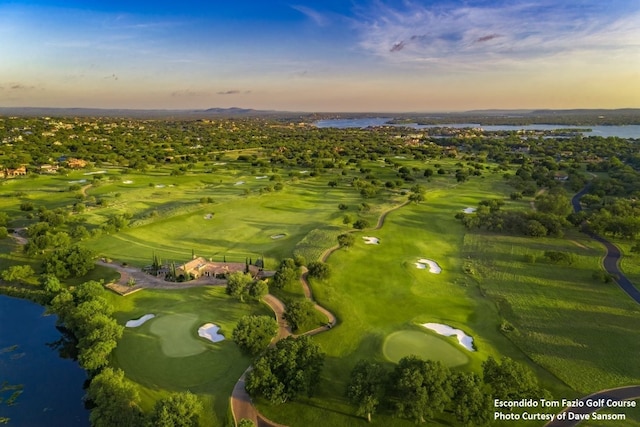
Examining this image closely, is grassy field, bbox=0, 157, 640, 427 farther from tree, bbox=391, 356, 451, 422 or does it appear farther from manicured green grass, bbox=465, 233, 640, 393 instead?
tree, bbox=391, 356, 451, 422

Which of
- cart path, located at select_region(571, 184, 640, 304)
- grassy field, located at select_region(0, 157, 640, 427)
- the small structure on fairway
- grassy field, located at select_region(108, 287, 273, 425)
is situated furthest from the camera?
the small structure on fairway

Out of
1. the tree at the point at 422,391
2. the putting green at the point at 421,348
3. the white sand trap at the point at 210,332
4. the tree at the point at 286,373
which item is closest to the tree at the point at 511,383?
the tree at the point at 422,391

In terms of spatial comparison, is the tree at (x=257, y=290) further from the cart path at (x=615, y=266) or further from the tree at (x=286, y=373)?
the cart path at (x=615, y=266)

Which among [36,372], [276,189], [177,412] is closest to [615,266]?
[177,412]

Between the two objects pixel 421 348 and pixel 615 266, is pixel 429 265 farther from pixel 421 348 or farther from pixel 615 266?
pixel 615 266

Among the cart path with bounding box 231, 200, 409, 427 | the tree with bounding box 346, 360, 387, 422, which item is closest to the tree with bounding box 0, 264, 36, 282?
the cart path with bounding box 231, 200, 409, 427

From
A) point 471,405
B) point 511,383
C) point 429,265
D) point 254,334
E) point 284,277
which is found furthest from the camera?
point 429,265
